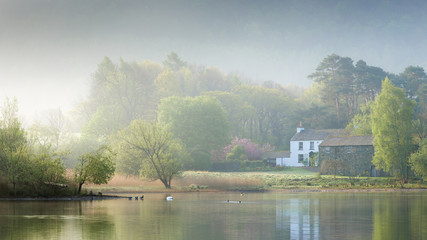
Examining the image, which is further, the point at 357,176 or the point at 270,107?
the point at 270,107

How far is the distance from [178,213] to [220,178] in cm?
3328

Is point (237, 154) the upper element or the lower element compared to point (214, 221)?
upper

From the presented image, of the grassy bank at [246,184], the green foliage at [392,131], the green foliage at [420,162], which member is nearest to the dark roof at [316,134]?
the green foliage at [392,131]

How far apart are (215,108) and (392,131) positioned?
33.7m

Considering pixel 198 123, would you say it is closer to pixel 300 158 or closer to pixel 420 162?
pixel 300 158

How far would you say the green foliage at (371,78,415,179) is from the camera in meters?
74.9

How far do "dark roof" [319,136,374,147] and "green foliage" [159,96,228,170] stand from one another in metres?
18.5

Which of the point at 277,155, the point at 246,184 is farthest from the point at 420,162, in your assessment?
the point at 277,155

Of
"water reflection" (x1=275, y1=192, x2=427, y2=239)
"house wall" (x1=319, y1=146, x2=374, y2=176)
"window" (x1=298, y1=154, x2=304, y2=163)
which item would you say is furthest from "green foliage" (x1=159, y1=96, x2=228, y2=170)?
"water reflection" (x1=275, y1=192, x2=427, y2=239)

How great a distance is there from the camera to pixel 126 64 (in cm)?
13838

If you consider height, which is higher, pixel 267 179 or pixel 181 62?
pixel 181 62

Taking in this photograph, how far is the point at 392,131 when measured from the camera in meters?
76.2

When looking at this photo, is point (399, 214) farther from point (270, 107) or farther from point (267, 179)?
point (270, 107)

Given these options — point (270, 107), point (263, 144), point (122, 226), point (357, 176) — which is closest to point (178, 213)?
point (122, 226)
